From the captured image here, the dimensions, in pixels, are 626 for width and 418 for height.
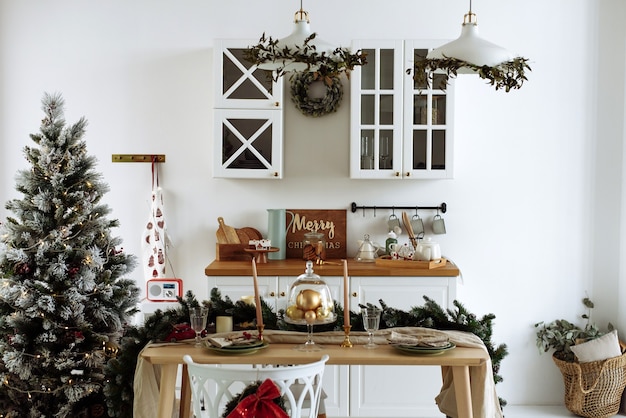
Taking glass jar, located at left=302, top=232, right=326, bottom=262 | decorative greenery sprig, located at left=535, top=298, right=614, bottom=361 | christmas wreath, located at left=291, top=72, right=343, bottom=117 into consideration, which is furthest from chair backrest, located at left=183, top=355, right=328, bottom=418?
decorative greenery sprig, located at left=535, top=298, right=614, bottom=361

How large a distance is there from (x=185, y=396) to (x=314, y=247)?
1671 mm

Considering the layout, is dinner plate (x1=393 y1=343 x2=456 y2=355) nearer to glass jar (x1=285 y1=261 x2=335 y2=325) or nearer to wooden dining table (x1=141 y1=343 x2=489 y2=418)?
wooden dining table (x1=141 y1=343 x2=489 y2=418)

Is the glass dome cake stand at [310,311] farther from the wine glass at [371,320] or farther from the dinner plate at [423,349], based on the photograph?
the dinner plate at [423,349]

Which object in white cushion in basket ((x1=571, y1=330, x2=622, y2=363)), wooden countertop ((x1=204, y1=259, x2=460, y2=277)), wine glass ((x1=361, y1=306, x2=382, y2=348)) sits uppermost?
wooden countertop ((x1=204, y1=259, x2=460, y2=277))

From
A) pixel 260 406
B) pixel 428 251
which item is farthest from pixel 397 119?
pixel 260 406

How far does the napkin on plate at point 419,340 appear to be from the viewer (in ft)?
9.09

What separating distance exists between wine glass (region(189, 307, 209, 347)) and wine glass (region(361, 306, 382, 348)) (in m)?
0.62

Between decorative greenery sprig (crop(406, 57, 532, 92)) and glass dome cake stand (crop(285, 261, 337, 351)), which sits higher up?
decorative greenery sprig (crop(406, 57, 532, 92))

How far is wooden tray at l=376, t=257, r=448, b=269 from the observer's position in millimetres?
4379

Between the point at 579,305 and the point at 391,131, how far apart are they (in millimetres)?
1712

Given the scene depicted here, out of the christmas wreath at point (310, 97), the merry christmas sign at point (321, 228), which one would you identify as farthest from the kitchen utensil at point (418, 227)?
the christmas wreath at point (310, 97)

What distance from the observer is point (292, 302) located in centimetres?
295

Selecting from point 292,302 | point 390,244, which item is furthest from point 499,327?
point 292,302

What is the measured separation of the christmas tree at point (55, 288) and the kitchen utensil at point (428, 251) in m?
1.80
